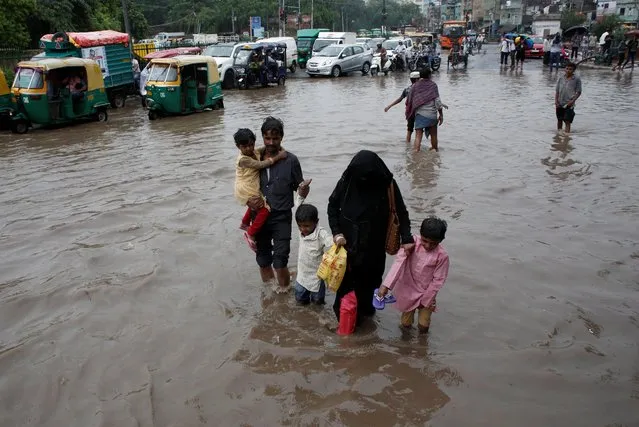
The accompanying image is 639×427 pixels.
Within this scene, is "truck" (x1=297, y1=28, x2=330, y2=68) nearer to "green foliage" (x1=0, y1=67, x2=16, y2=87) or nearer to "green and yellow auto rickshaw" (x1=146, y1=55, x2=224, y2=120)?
"green foliage" (x1=0, y1=67, x2=16, y2=87)

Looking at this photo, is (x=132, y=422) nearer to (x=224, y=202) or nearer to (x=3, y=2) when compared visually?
(x=224, y=202)

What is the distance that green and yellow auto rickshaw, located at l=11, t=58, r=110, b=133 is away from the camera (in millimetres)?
13305

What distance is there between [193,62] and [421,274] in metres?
13.5

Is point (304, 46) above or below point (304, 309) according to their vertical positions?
above

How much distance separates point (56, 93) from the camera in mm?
14008

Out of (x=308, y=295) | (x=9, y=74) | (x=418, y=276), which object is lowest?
(x=308, y=295)

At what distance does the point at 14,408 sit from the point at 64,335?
2.82 feet

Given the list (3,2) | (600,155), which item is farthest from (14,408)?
(3,2)

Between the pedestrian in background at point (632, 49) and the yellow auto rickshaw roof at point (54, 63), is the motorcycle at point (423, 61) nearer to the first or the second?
the pedestrian in background at point (632, 49)

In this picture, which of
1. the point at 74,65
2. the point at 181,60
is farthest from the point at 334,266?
the point at 181,60

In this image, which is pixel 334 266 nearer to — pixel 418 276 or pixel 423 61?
pixel 418 276

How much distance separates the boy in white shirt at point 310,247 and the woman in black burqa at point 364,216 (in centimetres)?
22

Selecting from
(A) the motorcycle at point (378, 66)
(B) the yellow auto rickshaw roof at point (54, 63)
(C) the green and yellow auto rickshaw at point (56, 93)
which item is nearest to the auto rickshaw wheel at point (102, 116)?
(C) the green and yellow auto rickshaw at point (56, 93)

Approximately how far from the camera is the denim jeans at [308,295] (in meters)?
4.45
